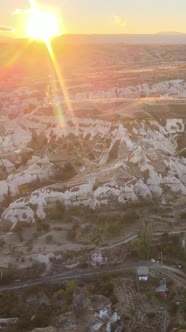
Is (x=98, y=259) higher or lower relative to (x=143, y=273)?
higher

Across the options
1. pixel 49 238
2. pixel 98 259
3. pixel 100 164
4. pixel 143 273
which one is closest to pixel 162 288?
pixel 143 273

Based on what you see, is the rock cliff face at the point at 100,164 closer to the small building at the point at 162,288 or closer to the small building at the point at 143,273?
the small building at the point at 143,273

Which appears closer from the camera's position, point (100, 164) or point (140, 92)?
point (100, 164)

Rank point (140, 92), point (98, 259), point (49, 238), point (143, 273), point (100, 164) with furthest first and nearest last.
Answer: point (140, 92) < point (100, 164) < point (49, 238) < point (98, 259) < point (143, 273)

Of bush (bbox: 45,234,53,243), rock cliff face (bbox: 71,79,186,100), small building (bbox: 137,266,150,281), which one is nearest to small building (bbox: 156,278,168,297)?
small building (bbox: 137,266,150,281)

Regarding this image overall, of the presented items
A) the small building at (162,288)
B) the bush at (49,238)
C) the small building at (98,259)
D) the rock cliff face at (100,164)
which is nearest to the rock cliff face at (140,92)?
the rock cliff face at (100,164)

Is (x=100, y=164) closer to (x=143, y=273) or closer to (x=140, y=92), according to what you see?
(x=143, y=273)

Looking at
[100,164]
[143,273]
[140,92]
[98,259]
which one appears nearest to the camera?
[143,273]

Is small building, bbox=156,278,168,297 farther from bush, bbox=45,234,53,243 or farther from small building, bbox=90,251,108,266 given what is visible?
bush, bbox=45,234,53,243
